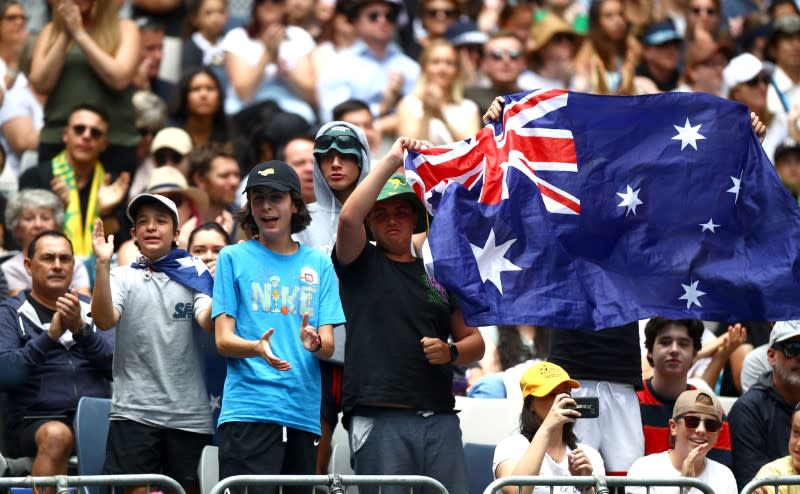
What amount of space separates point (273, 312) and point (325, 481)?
132 centimetres

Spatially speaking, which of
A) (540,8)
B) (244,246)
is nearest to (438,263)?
(244,246)

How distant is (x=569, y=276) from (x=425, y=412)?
108cm

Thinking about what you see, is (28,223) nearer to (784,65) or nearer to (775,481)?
(775,481)

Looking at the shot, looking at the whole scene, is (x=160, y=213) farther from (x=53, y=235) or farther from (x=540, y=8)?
(x=540, y=8)

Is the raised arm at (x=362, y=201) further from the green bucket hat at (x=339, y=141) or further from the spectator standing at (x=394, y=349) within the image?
the green bucket hat at (x=339, y=141)

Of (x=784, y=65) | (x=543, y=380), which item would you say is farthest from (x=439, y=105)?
(x=543, y=380)

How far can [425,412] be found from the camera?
9195 mm

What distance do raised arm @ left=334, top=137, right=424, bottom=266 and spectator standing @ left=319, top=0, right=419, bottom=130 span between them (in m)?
6.22

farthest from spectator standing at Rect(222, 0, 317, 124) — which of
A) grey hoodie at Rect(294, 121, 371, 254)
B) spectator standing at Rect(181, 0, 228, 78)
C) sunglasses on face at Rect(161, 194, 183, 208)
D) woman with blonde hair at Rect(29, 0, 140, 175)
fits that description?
grey hoodie at Rect(294, 121, 371, 254)

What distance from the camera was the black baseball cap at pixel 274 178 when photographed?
29.6 ft

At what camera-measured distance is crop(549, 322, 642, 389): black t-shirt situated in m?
9.73

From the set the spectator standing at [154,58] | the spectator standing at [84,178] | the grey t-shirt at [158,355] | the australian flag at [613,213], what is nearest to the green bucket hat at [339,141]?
the australian flag at [613,213]

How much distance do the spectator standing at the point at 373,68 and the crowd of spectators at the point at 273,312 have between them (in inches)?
13.6

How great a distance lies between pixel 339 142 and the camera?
9.64 meters
